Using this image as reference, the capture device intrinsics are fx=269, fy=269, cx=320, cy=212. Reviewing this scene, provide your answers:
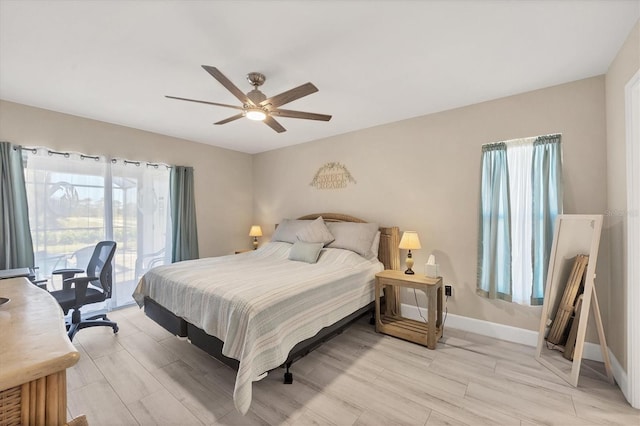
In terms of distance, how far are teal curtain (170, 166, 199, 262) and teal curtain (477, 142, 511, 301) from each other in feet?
13.4

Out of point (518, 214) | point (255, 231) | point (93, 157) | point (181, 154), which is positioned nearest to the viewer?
point (518, 214)

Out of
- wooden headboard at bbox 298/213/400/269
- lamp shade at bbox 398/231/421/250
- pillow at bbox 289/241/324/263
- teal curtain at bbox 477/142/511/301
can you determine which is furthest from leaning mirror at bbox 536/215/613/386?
pillow at bbox 289/241/324/263

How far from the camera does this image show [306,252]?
337cm

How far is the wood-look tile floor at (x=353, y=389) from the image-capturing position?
1783 millimetres

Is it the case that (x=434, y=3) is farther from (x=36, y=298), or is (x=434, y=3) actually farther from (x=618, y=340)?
(x=618, y=340)

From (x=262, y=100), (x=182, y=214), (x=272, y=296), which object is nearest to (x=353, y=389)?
(x=272, y=296)

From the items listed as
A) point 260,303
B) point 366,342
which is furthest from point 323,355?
point 260,303

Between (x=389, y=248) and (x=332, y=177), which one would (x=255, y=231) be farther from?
(x=389, y=248)

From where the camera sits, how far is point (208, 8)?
5.36 feet

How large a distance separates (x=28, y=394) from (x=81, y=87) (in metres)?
3.05

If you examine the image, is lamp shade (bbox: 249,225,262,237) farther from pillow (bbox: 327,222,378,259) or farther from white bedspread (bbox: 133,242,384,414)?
pillow (bbox: 327,222,378,259)

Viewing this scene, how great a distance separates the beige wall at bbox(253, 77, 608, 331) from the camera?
2480mm

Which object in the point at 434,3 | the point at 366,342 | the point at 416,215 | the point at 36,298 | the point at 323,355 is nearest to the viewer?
the point at 36,298

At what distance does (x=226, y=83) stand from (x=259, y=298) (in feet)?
5.13
